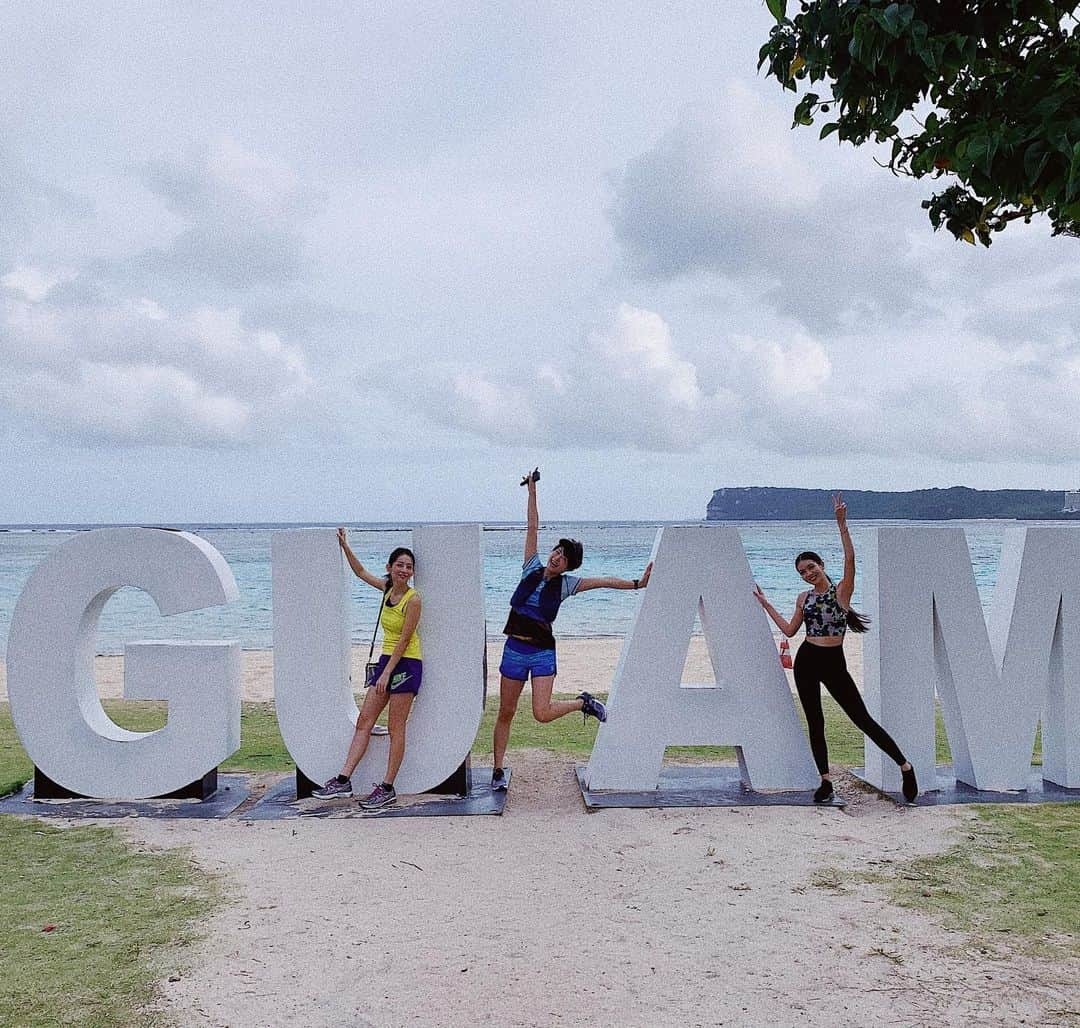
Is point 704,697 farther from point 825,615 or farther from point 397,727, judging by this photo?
point 397,727

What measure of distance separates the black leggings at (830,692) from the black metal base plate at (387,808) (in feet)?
7.21

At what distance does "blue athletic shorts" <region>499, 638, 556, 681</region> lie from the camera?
6957 mm

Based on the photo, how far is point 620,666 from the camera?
24.2ft

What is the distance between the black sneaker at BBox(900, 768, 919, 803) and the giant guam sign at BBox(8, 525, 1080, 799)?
29cm

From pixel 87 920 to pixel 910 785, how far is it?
16.6 feet

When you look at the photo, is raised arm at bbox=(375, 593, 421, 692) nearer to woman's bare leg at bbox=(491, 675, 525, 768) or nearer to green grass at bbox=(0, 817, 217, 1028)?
woman's bare leg at bbox=(491, 675, 525, 768)

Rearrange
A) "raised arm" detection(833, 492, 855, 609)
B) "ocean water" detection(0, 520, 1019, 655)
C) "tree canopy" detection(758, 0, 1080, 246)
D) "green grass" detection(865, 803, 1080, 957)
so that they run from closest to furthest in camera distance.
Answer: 1. "tree canopy" detection(758, 0, 1080, 246)
2. "green grass" detection(865, 803, 1080, 957)
3. "raised arm" detection(833, 492, 855, 609)
4. "ocean water" detection(0, 520, 1019, 655)

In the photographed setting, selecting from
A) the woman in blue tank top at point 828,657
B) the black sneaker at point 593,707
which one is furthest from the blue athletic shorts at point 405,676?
the woman in blue tank top at point 828,657

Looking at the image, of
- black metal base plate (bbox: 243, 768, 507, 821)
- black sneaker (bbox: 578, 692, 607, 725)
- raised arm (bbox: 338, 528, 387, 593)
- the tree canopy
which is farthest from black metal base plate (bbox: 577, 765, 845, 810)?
the tree canopy

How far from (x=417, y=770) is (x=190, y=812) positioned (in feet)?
5.03

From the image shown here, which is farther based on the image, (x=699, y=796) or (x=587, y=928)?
(x=699, y=796)

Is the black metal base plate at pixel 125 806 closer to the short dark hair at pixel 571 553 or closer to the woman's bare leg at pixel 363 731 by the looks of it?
the woman's bare leg at pixel 363 731

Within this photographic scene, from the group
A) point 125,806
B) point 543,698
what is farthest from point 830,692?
point 125,806

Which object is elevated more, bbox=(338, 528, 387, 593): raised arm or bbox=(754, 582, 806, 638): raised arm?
bbox=(338, 528, 387, 593): raised arm
